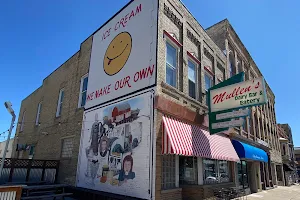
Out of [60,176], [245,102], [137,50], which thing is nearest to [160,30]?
[137,50]

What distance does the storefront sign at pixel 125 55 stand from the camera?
8.95 meters

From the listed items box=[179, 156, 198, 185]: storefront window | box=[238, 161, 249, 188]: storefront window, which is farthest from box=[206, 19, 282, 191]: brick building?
box=[179, 156, 198, 185]: storefront window

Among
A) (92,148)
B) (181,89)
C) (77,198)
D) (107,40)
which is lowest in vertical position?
(77,198)

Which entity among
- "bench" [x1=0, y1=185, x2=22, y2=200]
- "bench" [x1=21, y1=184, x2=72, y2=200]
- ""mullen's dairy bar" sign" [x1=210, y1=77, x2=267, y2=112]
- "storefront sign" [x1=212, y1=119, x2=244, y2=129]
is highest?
""mullen's dairy bar" sign" [x1=210, y1=77, x2=267, y2=112]

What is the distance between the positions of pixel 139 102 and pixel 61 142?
299 inches

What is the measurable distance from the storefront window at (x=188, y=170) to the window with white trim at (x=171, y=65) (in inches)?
137

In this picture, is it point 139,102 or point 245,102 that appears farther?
point 245,102

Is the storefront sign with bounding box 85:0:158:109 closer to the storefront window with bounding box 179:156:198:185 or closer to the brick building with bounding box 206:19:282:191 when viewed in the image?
the storefront window with bounding box 179:156:198:185

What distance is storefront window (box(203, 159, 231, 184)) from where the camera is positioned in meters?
10.5

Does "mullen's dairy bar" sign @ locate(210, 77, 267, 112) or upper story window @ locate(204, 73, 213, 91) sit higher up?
upper story window @ locate(204, 73, 213, 91)

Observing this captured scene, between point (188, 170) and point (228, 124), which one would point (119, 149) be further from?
point (228, 124)

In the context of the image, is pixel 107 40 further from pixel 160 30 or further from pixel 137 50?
pixel 160 30

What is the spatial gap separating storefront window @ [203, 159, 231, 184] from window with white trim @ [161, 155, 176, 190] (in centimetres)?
241

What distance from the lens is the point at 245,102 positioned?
30.5ft
